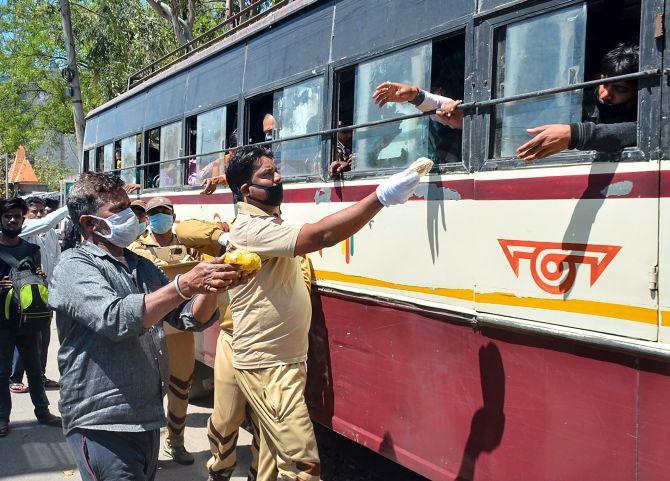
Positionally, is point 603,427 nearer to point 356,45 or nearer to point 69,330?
point 69,330

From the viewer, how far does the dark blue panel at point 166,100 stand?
675 centimetres

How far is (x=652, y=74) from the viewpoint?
7.83 ft

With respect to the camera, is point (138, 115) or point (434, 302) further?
point (138, 115)

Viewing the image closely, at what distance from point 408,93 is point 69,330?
187cm

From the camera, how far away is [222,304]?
4.28 meters

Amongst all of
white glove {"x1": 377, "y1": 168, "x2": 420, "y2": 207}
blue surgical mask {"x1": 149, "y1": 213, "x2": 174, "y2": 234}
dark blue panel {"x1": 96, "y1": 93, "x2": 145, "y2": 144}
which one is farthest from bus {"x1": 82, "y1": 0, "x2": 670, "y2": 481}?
dark blue panel {"x1": 96, "y1": 93, "x2": 145, "y2": 144}

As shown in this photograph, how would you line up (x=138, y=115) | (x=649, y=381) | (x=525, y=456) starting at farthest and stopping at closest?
(x=138, y=115), (x=525, y=456), (x=649, y=381)

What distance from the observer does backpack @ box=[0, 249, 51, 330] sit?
17.6 ft

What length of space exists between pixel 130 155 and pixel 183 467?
4798 mm

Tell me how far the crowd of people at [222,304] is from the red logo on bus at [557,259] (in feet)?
1.30

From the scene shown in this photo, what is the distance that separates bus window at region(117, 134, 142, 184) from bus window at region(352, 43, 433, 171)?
4.81 m

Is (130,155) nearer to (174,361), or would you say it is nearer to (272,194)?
(174,361)

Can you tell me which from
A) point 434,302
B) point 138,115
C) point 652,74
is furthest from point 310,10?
point 138,115

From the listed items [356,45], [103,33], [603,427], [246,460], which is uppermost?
[103,33]
